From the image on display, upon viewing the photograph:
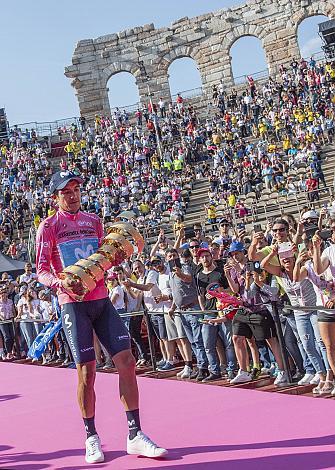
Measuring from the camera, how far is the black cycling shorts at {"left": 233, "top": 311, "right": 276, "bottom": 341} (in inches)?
289

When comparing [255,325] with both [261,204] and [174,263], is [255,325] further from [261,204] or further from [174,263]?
[261,204]

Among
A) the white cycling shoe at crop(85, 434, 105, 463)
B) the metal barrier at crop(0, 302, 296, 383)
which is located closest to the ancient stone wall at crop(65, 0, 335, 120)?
the metal barrier at crop(0, 302, 296, 383)

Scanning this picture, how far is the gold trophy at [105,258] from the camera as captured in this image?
4.72m

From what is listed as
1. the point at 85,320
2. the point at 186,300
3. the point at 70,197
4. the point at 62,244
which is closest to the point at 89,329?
the point at 85,320

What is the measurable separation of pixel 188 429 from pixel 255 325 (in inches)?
82.6

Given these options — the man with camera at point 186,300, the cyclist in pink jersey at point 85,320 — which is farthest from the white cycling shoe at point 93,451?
the man with camera at point 186,300

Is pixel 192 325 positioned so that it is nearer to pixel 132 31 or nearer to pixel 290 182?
pixel 290 182

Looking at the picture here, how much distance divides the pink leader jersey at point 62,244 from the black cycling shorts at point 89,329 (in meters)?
0.09

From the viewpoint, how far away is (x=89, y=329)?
4.94 m

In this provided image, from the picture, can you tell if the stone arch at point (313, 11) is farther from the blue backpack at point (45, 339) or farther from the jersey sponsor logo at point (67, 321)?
the jersey sponsor logo at point (67, 321)

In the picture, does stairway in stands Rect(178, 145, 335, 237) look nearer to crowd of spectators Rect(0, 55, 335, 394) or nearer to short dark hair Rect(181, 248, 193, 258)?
crowd of spectators Rect(0, 55, 335, 394)

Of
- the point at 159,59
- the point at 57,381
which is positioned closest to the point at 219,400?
the point at 57,381

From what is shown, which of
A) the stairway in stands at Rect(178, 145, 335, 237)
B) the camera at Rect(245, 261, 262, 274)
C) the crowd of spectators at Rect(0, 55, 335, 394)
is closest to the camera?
the crowd of spectators at Rect(0, 55, 335, 394)

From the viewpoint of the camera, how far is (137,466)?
462 centimetres
